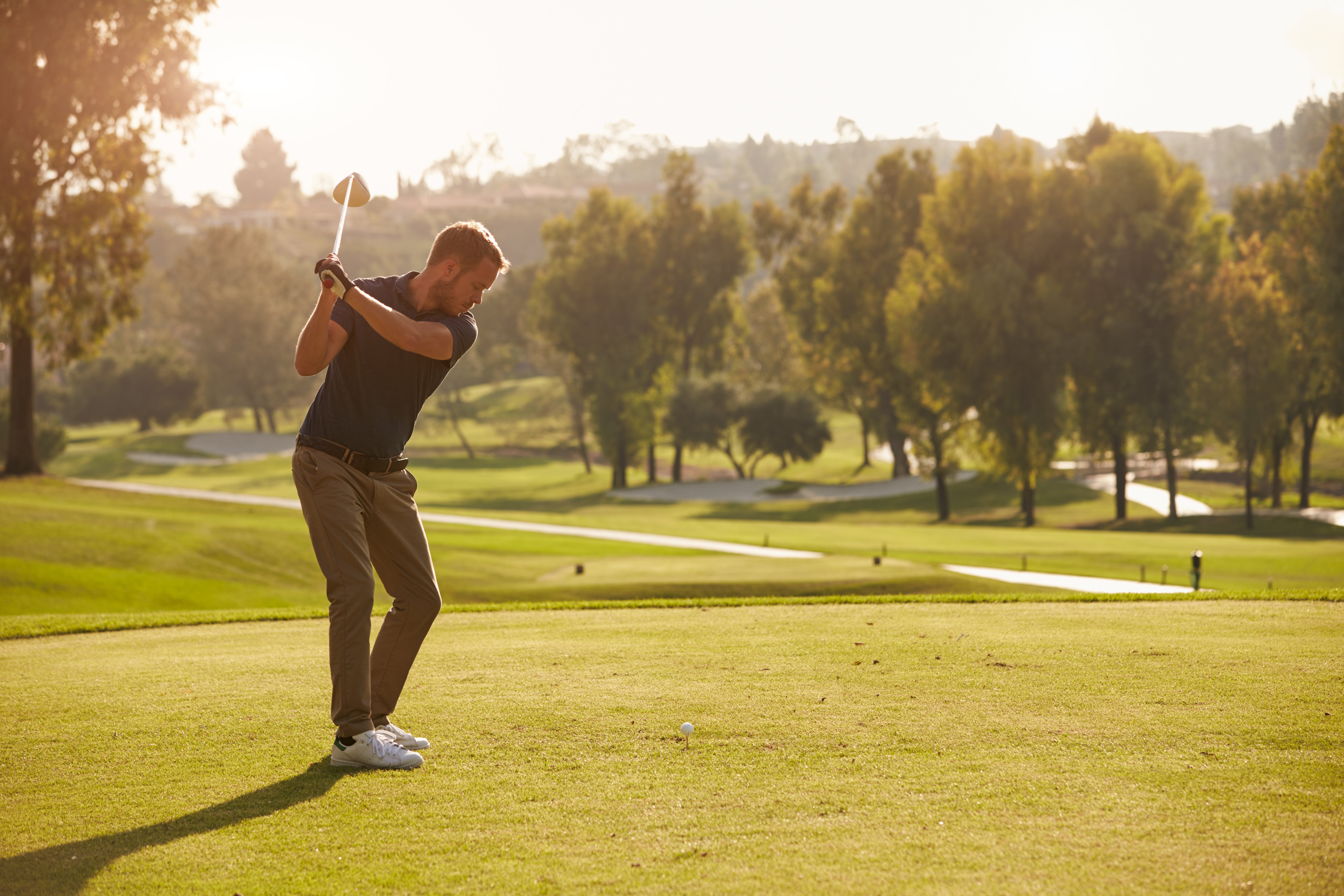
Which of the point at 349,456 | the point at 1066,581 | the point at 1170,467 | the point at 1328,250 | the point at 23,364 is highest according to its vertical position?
the point at 1328,250

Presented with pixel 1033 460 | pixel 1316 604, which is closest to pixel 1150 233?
pixel 1033 460

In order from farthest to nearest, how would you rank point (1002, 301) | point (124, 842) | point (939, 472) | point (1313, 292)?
1. point (939, 472)
2. point (1002, 301)
3. point (1313, 292)
4. point (124, 842)

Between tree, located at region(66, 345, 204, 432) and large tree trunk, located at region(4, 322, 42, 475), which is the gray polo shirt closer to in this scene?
large tree trunk, located at region(4, 322, 42, 475)

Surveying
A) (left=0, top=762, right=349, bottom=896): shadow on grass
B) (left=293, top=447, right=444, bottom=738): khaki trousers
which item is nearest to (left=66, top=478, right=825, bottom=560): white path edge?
(left=293, top=447, right=444, bottom=738): khaki trousers

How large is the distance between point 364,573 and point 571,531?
30.3 metres

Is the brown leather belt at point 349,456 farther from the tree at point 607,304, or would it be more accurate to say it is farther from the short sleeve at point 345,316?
the tree at point 607,304

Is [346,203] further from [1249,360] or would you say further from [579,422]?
[579,422]

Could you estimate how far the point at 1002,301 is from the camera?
1800 inches

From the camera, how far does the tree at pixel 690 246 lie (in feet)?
222

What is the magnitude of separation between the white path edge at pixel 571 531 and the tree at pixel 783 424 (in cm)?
2846

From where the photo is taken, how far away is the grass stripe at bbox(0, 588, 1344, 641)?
→ 37.9 ft

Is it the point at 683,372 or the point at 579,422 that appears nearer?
the point at 683,372

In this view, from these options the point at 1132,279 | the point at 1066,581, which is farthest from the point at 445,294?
the point at 1132,279

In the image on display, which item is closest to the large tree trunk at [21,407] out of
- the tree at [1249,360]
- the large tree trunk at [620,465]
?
the large tree trunk at [620,465]
